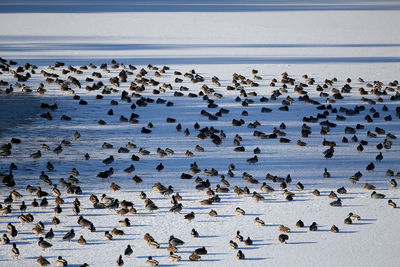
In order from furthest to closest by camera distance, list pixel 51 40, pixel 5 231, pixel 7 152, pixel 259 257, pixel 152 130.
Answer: pixel 51 40, pixel 152 130, pixel 7 152, pixel 5 231, pixel 259 257

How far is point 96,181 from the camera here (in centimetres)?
1159

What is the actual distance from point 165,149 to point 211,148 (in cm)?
114

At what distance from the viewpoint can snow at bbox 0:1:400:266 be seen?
9070mm

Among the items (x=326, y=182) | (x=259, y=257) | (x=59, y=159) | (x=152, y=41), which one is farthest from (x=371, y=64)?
(x=259, y=257)

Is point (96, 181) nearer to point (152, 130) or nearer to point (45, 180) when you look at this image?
point (45, 180)

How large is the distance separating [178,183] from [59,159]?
2.92m

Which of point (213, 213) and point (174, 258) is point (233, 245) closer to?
point (174, 258)

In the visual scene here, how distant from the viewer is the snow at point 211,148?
9070 mm

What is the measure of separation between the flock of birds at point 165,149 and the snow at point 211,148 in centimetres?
10

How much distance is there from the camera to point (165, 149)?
43.4 feet

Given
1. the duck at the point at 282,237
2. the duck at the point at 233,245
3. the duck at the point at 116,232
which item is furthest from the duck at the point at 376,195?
the duck at the point at 116,232

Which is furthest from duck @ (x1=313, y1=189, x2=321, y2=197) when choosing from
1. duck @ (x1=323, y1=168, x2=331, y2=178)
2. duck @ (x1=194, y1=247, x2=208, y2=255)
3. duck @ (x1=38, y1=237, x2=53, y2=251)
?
duck @ (x1=38, y1=237, x2=53, y2=251)

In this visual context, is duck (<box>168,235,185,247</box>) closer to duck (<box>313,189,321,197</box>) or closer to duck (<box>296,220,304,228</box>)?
duck (<box>296,220,304,228</box>)

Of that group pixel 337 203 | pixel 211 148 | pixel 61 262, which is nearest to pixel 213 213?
pixel 337 203
